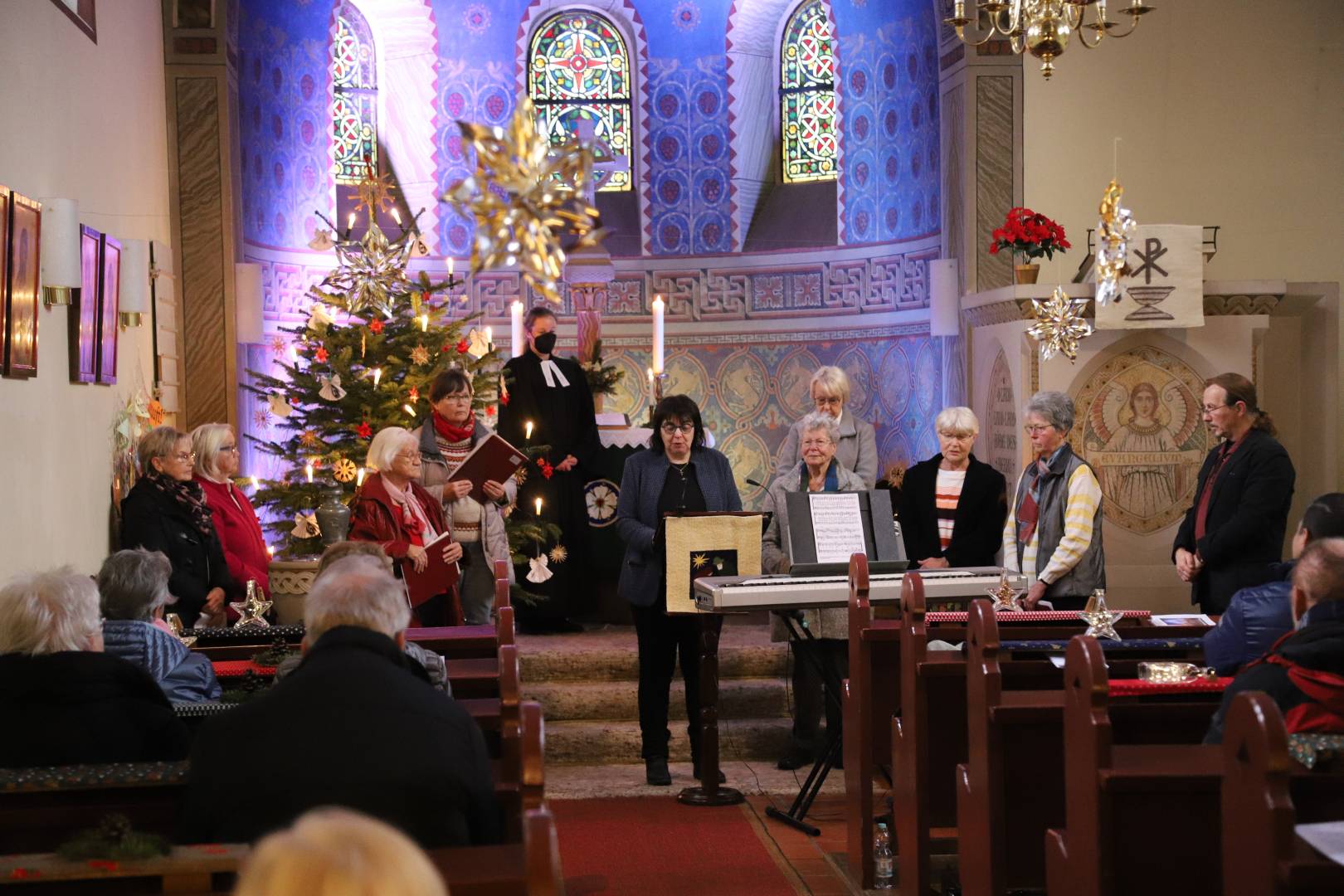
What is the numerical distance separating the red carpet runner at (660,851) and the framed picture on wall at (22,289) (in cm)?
268

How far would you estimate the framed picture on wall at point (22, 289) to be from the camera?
5.26 m

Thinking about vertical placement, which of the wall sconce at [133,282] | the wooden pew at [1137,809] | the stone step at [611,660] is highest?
the wall sconce at [133,282]

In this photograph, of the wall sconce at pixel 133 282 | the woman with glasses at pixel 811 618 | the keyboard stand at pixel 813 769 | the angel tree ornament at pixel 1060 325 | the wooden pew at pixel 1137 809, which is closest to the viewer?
the wooden pew at pixel 1137 809

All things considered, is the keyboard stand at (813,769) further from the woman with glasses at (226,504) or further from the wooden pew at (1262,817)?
the wooden pew at (1262,817)

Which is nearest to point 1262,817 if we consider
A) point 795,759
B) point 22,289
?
point 795,759

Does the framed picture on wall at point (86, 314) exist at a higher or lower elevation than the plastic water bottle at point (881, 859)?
higher

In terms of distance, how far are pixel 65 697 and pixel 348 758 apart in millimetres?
1053

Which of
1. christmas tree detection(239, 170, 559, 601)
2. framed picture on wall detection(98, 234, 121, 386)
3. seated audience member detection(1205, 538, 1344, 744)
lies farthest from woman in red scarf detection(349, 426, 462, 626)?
seated audience member detection(1205, 538, 1344, 744)

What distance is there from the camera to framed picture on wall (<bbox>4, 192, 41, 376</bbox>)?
5.26m

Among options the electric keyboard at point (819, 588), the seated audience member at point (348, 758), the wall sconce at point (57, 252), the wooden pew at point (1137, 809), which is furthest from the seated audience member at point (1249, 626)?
the wall sconce at point (57, 252)

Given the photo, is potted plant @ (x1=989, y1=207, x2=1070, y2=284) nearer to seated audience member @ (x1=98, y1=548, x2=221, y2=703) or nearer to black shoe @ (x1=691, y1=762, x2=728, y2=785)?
black shoe @ (x1=691, y1=762, x2=728, y2=785)

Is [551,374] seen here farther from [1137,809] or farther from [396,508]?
[1137,809]

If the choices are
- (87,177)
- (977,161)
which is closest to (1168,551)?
(977,161)

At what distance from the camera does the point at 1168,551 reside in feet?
27.4
